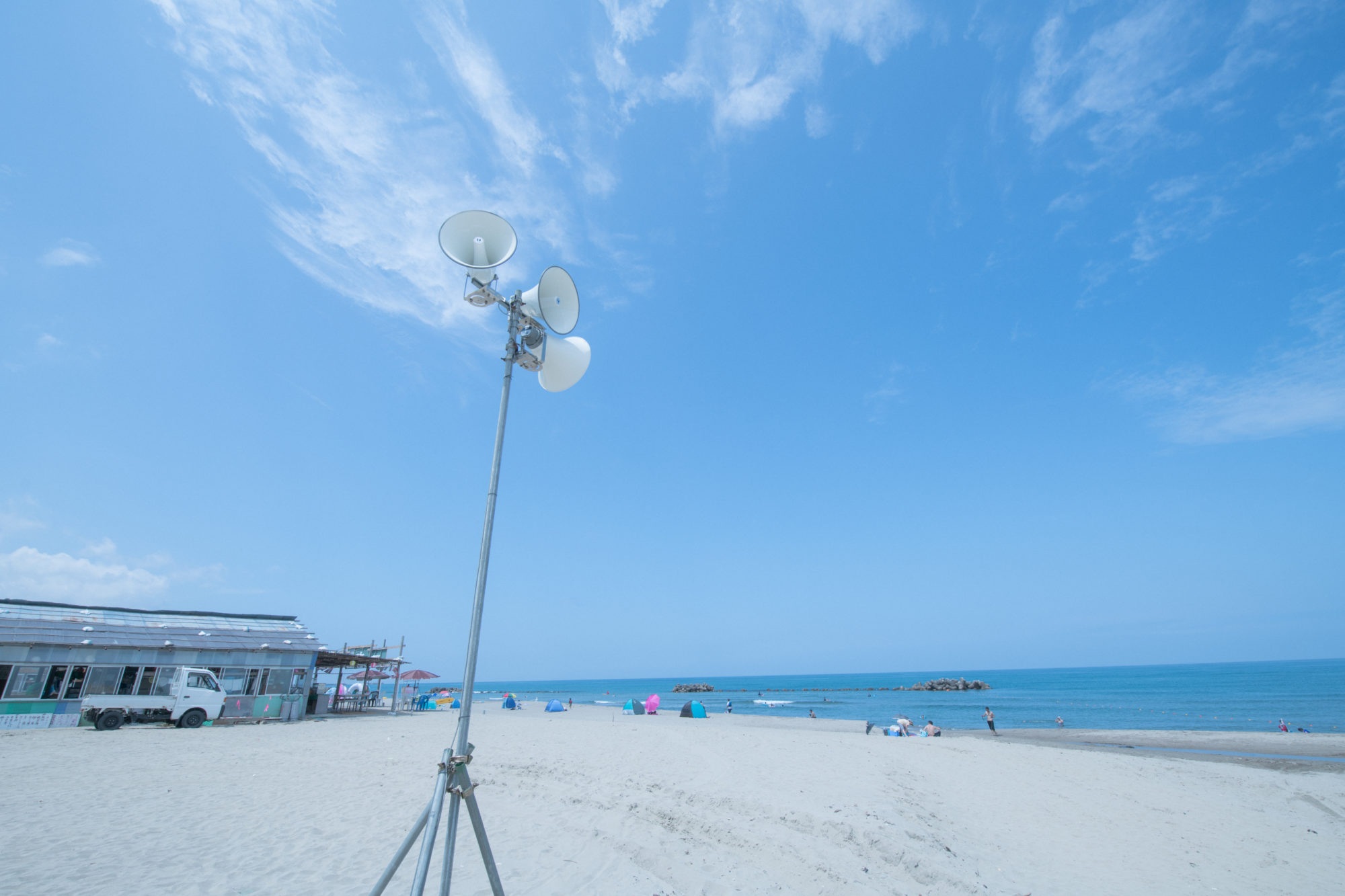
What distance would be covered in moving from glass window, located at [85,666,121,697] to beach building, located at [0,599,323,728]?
2 centimetres

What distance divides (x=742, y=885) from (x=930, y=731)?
25607mm

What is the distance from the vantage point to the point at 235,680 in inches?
922

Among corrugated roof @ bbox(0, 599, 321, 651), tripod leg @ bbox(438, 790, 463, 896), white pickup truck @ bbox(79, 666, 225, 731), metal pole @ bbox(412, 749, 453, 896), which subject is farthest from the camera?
corrugated roof @ bbox(0, 599, 321, 651)

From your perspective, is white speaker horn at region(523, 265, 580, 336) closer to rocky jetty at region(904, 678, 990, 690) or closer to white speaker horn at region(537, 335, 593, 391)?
white speaker horn at region(537, 335, 593, 391)

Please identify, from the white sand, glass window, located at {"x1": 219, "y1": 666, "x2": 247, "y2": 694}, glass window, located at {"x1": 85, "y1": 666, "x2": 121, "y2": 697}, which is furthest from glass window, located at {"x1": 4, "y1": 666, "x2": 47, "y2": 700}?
glass window, located at {"x1": 219, "y1": 666, "x2": 247, "y2": 694}

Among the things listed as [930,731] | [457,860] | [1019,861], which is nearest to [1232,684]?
[930,731]

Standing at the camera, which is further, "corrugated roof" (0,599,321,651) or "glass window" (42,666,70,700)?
"corrugated roof" (0,599,321,651)

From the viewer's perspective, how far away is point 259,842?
7.44 metres

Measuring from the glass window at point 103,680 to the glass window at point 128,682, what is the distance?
107 millimetres

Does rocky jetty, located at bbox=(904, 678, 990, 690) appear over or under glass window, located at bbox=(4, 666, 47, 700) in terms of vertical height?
under

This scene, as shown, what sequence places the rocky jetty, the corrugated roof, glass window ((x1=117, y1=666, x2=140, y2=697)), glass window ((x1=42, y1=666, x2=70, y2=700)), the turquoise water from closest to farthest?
glass window ((x1=42, y1=666, x2=70, y2=700)) → the corrugated roof → glass window ((x1=117, y1=666, x2=140, y2=697)) → the turquoise water → the rocky jetty

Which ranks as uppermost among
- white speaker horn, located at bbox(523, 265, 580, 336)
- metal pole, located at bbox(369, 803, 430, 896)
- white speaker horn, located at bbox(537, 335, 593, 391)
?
white speaker horn, located at bbox(523, 265, 580, 336)

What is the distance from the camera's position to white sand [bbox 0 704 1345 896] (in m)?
6.61

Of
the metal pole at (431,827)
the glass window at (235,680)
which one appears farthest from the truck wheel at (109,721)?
the metal pole at (431,827)
